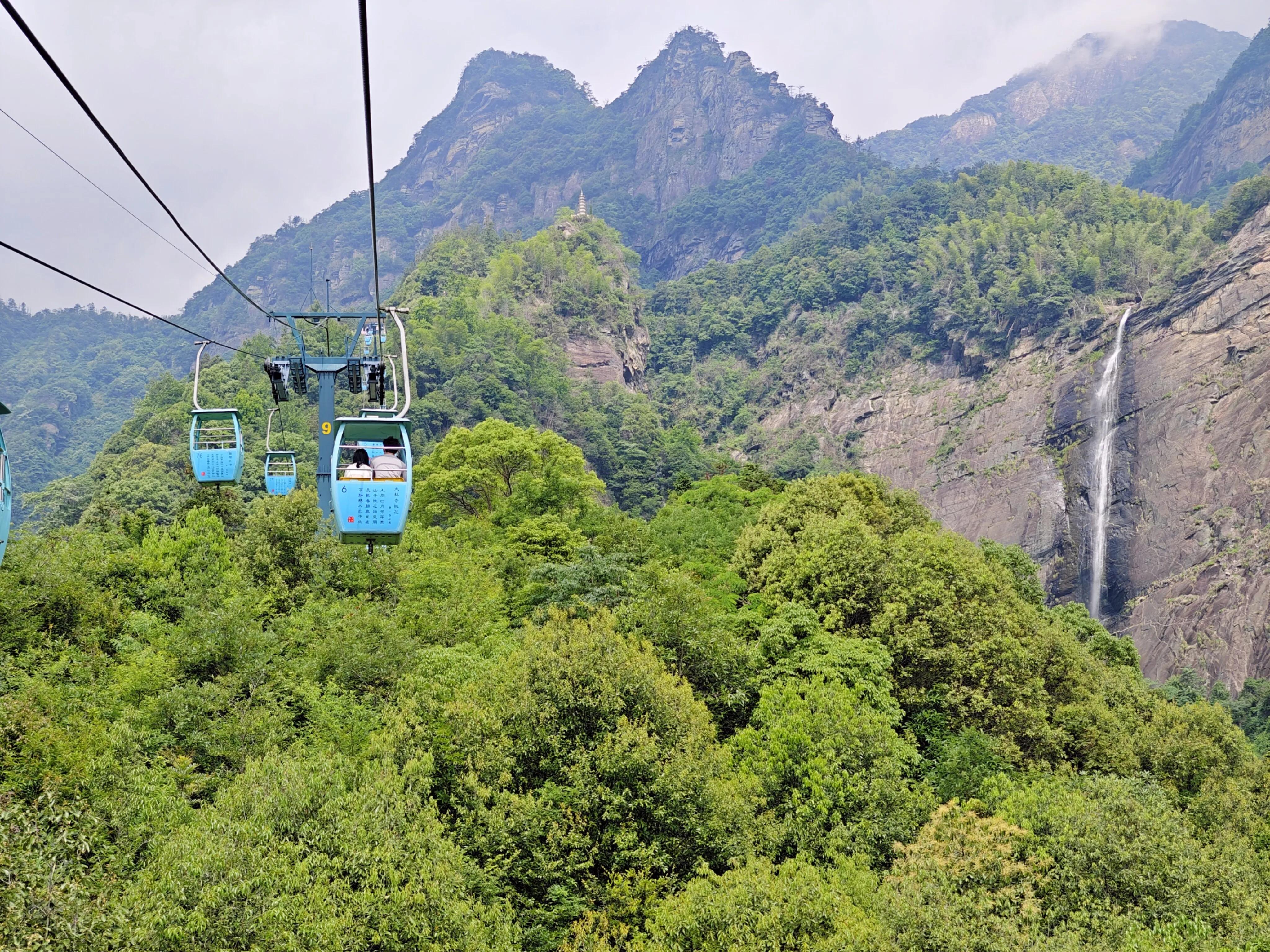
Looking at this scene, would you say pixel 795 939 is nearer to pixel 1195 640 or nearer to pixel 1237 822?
pixel 1237 822

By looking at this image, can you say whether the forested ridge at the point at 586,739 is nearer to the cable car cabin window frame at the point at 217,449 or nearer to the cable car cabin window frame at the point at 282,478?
the cable car cabin window frame at the point at 282,478

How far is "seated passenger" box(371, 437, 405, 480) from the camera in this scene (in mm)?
15164

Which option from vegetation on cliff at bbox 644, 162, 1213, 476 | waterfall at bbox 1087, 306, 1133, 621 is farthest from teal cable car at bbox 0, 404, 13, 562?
vegetation on cliff at bbox 644, 162, 1213, 476

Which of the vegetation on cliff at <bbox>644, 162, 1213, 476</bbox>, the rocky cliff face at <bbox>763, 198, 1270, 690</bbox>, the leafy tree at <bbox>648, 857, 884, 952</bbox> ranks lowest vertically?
the leafy tree at <bbox>648, 857, 884, 952</bbox>

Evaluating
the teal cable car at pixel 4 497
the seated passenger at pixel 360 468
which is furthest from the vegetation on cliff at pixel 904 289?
the teal cable car at pixel 4 497

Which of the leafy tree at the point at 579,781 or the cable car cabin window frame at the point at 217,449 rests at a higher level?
the cable car cabin window frame at the point at 217,449

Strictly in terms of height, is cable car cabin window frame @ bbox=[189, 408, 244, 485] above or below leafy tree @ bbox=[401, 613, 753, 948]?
above

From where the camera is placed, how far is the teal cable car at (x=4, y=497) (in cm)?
697

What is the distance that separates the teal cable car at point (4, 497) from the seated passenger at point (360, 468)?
7.39 m

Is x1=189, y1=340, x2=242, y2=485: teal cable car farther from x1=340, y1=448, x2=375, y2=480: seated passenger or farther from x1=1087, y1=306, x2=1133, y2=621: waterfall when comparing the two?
x1=1087, y1=306, x2=1133, y2=621: waterfall

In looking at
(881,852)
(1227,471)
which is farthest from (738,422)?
(881,852)

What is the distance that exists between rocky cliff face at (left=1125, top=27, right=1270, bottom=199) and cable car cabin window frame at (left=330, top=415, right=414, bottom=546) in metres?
143

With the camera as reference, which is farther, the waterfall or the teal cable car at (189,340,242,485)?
the waterfall

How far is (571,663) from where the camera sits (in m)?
21.4
